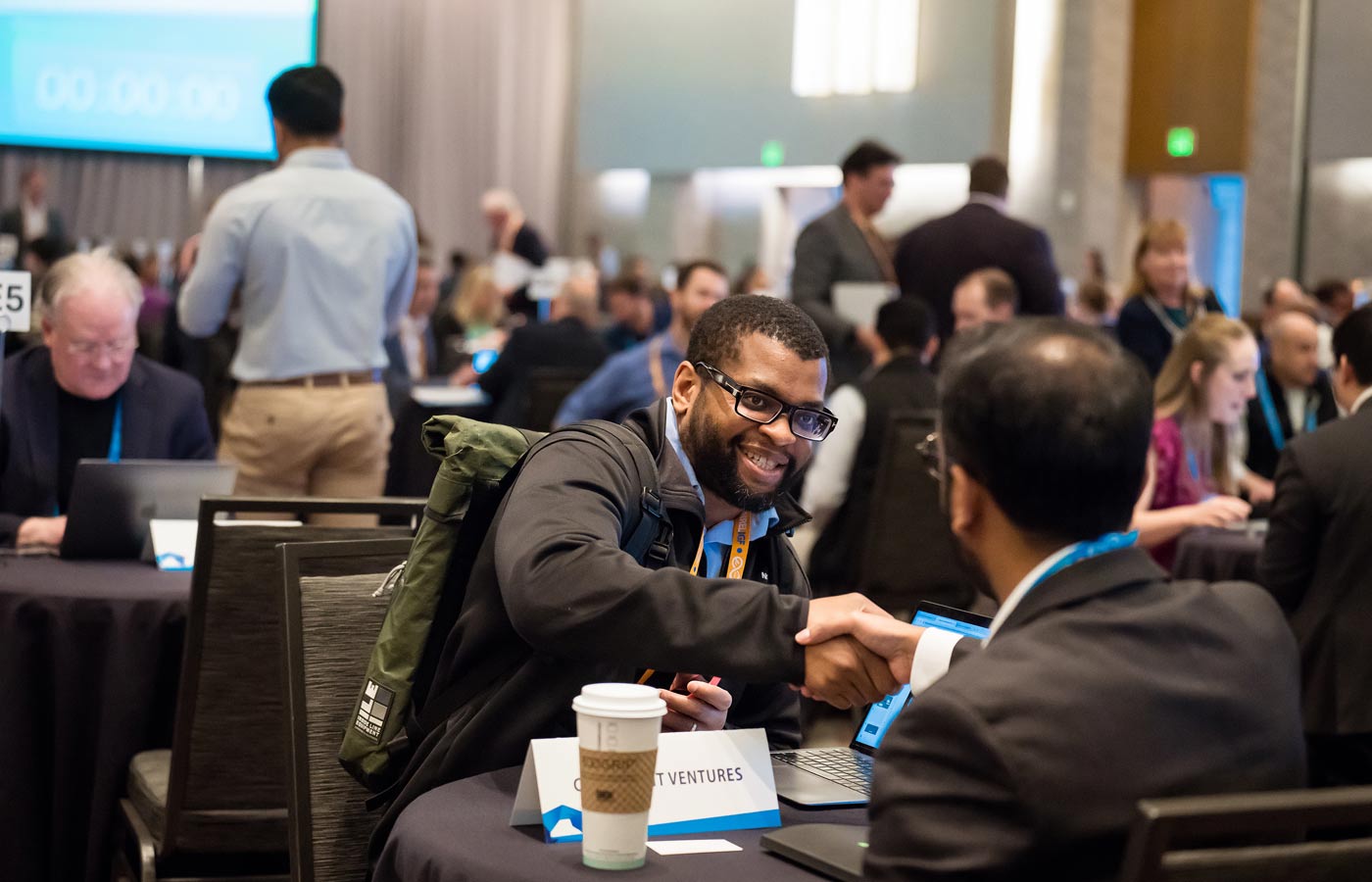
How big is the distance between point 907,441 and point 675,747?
11.3ft

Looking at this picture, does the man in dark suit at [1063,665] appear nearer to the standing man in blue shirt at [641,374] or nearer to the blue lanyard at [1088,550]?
the blue lanyard at [1088,550]

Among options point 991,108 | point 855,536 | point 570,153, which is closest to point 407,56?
point 570,153

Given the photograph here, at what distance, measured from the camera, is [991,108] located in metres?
13.1

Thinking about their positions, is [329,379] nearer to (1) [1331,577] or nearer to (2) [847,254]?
(2) [847,254]

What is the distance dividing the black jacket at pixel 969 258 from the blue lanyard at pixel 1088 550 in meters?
4.93

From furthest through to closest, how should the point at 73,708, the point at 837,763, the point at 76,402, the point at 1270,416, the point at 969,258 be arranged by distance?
the point at 969,258 → the point at 1270,416 → the point at 76,402 → the point at 73,708 → the point at 837,763

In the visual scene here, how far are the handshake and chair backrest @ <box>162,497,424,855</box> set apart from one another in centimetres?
109

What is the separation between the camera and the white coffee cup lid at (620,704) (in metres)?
1.44

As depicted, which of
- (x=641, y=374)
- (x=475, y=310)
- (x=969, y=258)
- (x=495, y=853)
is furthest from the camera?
(x=475, y=310)

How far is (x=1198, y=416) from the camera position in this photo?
480 centimetres

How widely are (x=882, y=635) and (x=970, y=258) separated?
15.4 feet

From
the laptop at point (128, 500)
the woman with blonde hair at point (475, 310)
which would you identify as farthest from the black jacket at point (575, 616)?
the woman with blonde hair at point (475, 310)

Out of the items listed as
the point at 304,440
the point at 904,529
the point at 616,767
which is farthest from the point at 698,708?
the point at 904,529

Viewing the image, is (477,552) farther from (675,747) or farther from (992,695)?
(992,695)
